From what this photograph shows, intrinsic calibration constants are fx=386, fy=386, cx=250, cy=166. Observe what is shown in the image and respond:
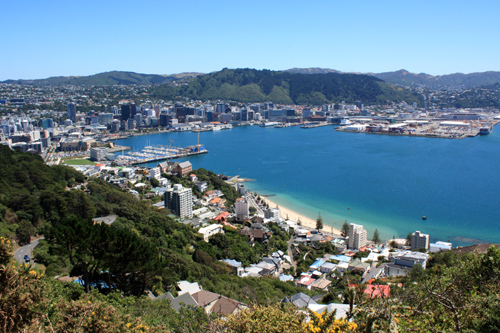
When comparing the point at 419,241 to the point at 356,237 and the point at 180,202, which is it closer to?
the point at 356,237

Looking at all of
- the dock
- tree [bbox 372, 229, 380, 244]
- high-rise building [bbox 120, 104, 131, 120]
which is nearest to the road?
tree [bbox 372, 229, 380, 244]

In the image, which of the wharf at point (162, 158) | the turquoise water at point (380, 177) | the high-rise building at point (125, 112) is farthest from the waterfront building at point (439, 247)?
the high-rise building at point (125, 112)

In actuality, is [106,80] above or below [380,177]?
above

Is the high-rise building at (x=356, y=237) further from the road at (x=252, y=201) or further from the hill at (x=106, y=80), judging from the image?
the hill at (x=106, y=80)

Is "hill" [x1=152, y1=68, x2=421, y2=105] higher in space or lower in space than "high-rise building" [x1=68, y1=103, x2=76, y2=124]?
higher

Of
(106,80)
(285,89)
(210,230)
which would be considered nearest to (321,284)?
(210,230)

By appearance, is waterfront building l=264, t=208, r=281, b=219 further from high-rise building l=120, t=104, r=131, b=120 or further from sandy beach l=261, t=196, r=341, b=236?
high-rise building l=120, t=104, r=131, b=120
